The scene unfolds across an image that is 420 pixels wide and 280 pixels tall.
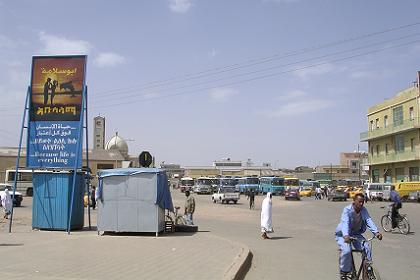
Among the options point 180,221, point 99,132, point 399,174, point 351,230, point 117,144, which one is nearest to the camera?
point 351,230

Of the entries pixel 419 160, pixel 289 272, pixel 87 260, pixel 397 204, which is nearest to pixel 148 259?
pixel 87 260

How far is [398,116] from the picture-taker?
64.0 meters

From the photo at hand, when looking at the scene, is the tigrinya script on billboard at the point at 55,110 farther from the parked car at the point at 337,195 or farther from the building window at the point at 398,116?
the building window at the point at 398,116

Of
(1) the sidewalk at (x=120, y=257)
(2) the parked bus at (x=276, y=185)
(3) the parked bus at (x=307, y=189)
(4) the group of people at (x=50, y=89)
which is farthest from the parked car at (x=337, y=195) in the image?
(4) the group of people at (x=50, y=89)

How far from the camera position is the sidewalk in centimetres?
880

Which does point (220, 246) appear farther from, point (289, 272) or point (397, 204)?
point (397, 204)

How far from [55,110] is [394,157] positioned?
2171 inches

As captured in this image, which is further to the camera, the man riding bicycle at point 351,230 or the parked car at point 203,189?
the parked car at point 203,189

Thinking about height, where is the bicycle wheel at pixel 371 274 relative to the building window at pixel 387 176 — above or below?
below

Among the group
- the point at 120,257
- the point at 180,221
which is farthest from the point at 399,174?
the point at 120,257

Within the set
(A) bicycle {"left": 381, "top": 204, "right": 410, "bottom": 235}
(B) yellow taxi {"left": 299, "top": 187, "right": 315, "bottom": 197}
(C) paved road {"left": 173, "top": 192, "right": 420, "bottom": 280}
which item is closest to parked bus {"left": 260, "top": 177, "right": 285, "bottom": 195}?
(B) yellow taxi {"left": 299, "top": 187, "right": 315, "bottom": 197}

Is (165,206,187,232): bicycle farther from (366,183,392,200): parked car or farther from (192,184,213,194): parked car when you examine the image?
(192,184,213,194): parked car

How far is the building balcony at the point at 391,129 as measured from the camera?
5845 centimetres

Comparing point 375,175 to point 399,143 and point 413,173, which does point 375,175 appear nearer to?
point 399,143
